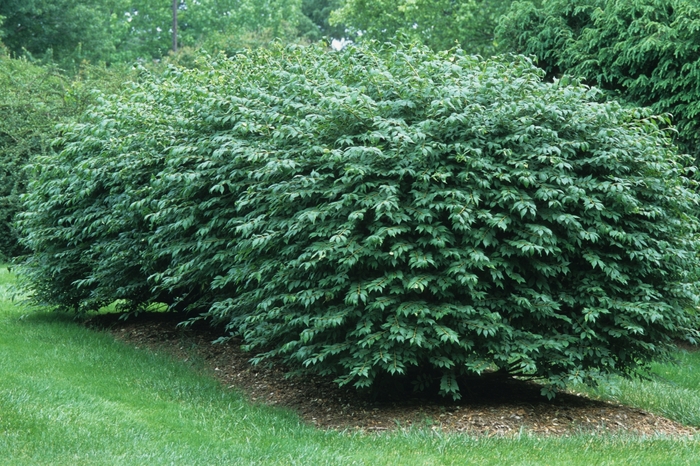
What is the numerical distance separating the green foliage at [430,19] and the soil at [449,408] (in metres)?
16.0

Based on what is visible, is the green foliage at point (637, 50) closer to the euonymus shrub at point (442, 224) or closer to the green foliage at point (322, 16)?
the euonymus shrub at point (442, 224)

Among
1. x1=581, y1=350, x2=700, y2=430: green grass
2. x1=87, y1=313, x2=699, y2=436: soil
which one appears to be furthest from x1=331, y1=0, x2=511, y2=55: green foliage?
x1=87, y1=313, x2=699, y2=436: soil

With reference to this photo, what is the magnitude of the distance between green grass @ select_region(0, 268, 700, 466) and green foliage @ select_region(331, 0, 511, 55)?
17176 millimetres

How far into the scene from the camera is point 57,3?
103ft

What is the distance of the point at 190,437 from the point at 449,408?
218 cm

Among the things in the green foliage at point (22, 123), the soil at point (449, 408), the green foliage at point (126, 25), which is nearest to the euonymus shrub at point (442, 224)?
the soil at point (449, 408)

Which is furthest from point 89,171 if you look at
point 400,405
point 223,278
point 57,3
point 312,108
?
point 57,3

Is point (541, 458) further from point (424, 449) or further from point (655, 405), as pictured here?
point (655, 405)

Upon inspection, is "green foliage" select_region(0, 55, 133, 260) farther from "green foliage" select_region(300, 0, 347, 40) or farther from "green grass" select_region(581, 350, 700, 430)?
"green foliage" select_region(300, 0, 347, 40)

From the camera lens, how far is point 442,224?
6.32 meters

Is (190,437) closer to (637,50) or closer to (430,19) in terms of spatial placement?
(637,50)

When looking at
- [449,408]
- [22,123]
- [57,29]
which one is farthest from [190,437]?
[57,29]

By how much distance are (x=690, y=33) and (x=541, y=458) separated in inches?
325

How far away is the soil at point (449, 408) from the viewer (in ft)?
20.9
